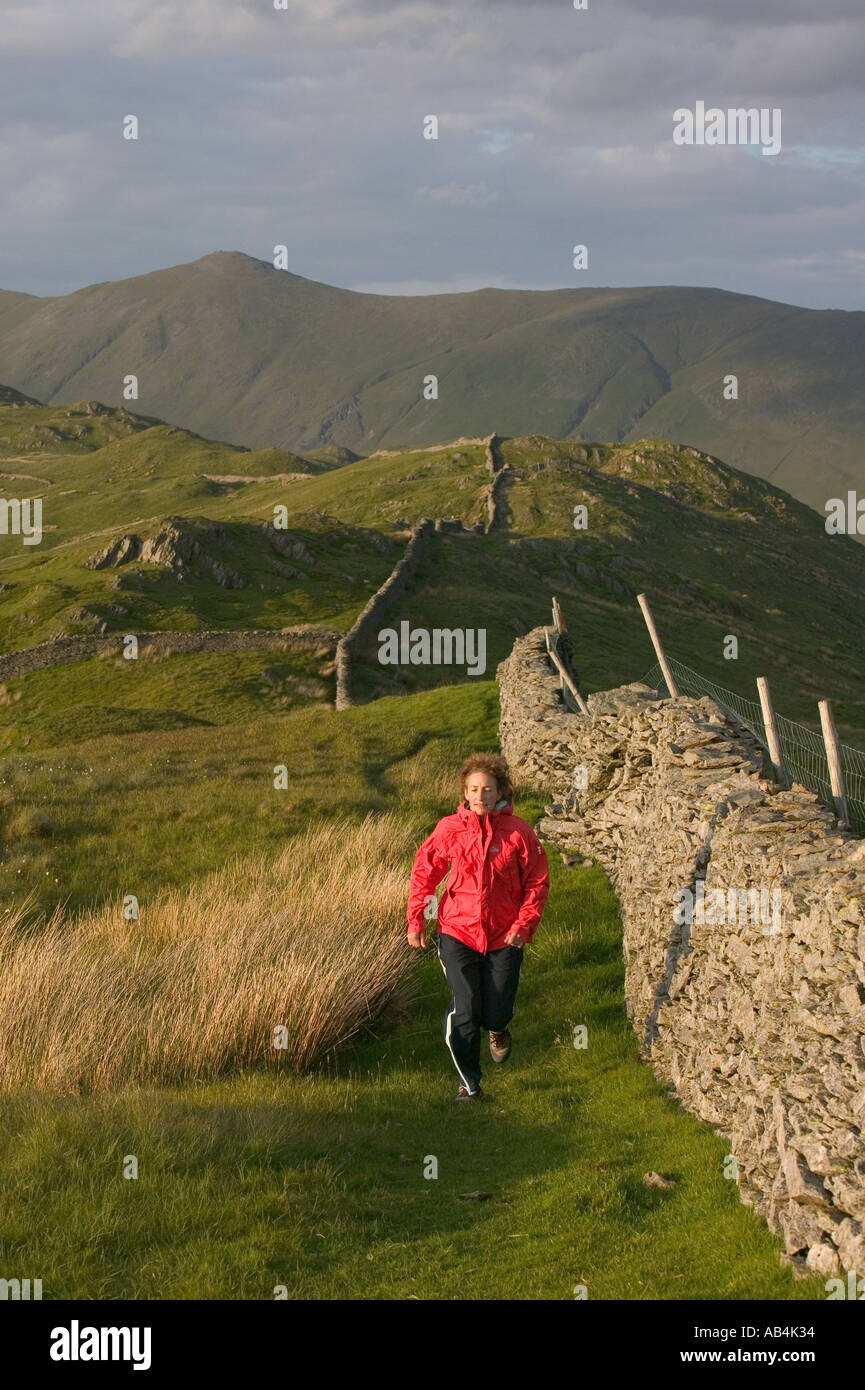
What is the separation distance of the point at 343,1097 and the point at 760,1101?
11.0 feet

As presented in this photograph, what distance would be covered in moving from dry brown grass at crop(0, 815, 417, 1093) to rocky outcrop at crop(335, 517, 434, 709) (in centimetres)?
2104

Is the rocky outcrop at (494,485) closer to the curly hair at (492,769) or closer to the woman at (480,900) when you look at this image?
the curly hair at (492,769)

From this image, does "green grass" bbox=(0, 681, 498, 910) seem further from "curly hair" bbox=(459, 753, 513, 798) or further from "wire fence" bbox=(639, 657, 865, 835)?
"curly hair" bbox=(459, 753, 513, 798)

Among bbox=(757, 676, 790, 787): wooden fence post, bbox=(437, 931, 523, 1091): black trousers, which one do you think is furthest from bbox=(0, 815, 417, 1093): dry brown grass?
bbox=(757, 676, 790, 787): wooden fence post

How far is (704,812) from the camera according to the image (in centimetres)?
966

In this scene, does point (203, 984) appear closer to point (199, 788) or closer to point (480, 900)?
point (480, 900)

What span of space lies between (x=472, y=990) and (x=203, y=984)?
257 centimetres

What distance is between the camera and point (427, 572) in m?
58.0

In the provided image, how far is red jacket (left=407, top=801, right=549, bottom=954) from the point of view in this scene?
9.07 meters

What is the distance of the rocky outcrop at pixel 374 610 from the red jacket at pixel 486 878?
24.6 m

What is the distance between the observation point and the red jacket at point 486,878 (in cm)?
907

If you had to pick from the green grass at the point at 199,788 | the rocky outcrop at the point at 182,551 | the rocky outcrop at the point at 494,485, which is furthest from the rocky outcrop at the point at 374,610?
the rocky outcrop at the point at 494,485

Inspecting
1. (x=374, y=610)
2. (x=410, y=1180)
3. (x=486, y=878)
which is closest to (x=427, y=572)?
(x=374, y=610)
